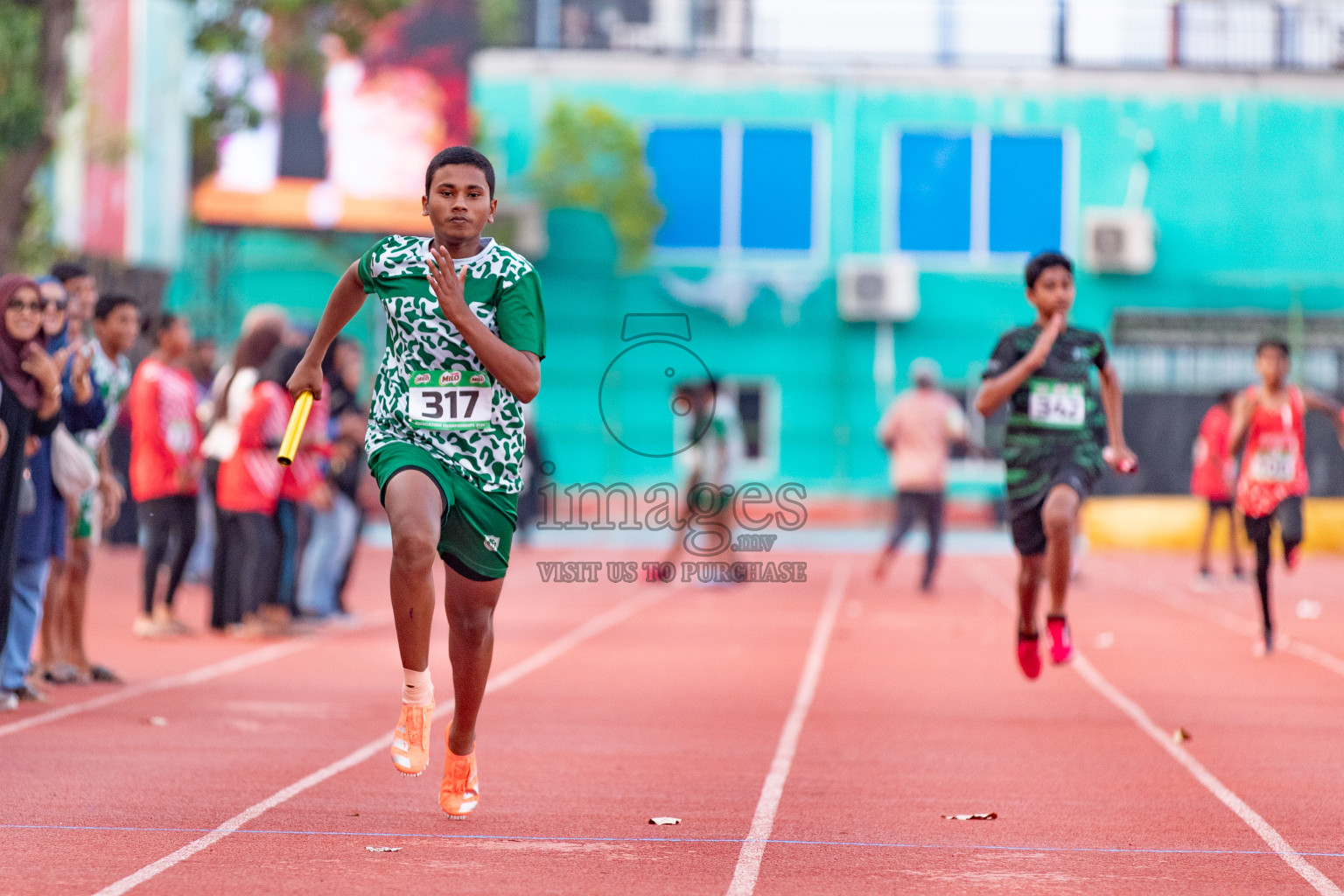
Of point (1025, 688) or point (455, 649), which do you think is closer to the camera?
point (455, 649)

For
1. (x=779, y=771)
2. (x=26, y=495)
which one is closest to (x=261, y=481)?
(x=26, y=495)

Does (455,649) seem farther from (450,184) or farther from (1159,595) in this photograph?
(1159,595)

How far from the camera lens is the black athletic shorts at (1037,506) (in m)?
9.84

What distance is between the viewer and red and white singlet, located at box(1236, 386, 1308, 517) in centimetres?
1250

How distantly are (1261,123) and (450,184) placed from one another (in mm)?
31386

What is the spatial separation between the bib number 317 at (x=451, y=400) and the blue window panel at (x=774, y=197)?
28.8m

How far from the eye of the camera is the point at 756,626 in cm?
1534

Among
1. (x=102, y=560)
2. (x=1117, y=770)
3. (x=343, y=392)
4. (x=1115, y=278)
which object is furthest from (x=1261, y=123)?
(x=1117, y=770)

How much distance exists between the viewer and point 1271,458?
1267cm

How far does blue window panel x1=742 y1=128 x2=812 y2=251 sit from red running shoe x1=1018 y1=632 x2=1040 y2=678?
24.9 metres

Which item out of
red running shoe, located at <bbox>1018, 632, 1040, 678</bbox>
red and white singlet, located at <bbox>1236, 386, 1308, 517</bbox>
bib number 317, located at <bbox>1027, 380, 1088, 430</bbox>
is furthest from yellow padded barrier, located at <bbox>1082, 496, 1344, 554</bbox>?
bib number 317, located at <bbox>1027, 380, 1088, 430</bbox>

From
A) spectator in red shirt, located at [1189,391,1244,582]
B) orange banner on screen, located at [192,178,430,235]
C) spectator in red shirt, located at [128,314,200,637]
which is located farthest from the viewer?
orange banner on screen, located at [192,178,430,235]

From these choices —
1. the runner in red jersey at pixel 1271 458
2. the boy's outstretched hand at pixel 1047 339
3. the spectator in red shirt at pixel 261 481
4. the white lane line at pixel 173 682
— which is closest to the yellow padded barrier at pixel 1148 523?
the runner in red jersey at pixel 1271 458

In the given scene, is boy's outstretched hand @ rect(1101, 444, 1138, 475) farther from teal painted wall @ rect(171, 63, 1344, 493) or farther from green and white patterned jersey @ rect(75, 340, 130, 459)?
teal painted wall @ rect(171, 63, 1344, 493)
